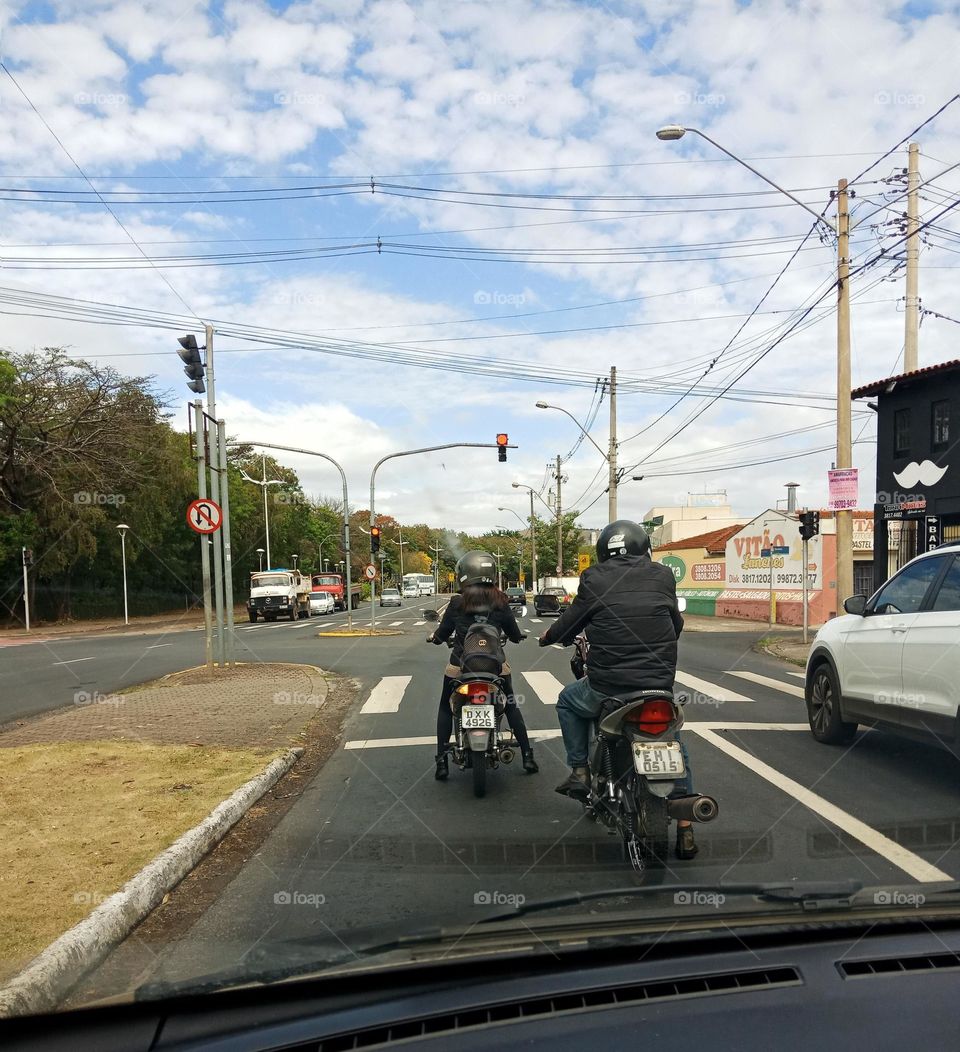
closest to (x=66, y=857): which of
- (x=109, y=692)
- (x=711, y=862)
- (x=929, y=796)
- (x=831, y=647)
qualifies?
(x=711, y=862)

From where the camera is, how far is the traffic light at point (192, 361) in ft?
45.6

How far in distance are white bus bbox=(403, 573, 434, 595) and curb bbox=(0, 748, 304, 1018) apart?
96572mm

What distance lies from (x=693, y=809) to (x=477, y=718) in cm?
211

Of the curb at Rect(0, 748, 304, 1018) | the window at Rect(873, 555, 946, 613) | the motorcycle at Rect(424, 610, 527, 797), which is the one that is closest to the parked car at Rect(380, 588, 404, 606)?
the window at Rect(873, 555, 946, 613)

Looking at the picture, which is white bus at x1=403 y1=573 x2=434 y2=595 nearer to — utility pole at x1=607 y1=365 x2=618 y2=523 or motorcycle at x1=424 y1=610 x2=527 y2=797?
utility pole at x1=607 y1=365 x2=618 y2=523

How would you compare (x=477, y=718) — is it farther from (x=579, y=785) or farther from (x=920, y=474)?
(x=920, y=474)

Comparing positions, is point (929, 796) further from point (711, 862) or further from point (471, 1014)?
point (471, 1014)

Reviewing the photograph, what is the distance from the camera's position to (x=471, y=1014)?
7.31 feet

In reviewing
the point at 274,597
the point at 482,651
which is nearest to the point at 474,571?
the point at 482,651

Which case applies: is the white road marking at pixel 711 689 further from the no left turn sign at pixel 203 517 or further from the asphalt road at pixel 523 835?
the no left turn sign at pixel 203 517

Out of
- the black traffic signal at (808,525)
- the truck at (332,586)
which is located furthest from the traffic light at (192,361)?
the truck at (332,586)

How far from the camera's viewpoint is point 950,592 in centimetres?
655

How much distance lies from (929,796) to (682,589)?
37169 millimetres

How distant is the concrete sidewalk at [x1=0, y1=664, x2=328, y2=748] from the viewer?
28.7 feet
